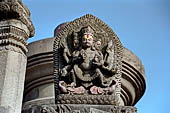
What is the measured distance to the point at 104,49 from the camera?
264 inches

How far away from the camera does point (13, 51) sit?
7266 mm

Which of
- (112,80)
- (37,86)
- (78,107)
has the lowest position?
(78,107)

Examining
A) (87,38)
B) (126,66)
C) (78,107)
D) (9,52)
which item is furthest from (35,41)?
(78,107)

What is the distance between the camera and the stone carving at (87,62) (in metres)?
6.17

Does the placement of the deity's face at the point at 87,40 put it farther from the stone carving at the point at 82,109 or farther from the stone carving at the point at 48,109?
the stone carving at the point at 48,109

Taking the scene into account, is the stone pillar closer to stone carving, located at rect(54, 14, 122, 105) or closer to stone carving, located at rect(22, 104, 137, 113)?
stone carving, located at rect(54, 14, 122, 105)

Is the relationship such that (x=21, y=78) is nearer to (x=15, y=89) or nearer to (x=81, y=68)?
(x=15, y=89)

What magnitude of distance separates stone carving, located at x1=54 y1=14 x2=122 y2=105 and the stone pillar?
2.91 feet

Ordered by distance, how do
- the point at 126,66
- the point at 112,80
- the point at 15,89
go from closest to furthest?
1. the point at 112,80
2. the point at 15,89
3. the point at 126,66

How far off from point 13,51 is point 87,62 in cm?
154

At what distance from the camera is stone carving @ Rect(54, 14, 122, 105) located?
20.2 feet

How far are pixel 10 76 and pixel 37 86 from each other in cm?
342

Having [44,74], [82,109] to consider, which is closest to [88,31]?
[82,109]

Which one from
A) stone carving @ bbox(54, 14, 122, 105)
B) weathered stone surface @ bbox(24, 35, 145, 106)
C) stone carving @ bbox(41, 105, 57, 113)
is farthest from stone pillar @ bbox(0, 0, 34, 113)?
weathered stone surface @ bbox(24, 35, 145, 106)
